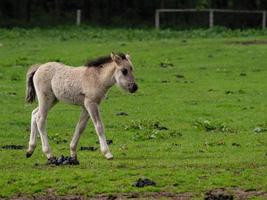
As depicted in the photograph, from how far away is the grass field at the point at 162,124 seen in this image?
555 inches

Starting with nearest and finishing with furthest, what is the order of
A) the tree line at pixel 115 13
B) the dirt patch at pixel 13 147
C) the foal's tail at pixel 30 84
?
the foal's tail at pixel 30 84 → the dirt patch at pixel 13 147 → the tree line at pixel 115 13

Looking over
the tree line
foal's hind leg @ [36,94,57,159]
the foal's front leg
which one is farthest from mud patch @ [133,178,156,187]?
the tree line

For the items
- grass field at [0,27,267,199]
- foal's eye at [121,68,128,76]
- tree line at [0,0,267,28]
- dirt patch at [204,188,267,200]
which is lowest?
tree line at [0,0,267,28]

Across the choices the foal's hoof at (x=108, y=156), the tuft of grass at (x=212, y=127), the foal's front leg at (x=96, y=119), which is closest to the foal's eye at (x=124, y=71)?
the foal's front leg at (x=96, y=119)

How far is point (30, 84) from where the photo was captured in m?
17.0

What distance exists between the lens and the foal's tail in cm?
1692

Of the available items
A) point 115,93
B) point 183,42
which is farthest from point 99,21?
point 115,93

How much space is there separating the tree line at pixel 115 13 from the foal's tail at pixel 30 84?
46733mm

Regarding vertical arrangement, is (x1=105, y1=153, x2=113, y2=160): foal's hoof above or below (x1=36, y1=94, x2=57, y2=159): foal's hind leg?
below

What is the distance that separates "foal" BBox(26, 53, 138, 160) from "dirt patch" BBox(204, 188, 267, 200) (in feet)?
10.1

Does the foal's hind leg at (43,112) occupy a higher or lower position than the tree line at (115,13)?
higher

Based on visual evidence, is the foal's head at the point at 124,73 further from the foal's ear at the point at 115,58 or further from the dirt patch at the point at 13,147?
the dirt patch at the point at 13,147

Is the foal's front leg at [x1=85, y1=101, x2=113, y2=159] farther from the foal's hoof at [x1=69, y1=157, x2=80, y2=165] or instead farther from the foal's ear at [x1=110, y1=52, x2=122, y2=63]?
the foal's ear at [x1=110, y1=52, x2=122, y2=63]

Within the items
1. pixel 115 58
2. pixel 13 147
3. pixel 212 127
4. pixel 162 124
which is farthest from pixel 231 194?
pixel 162 124
